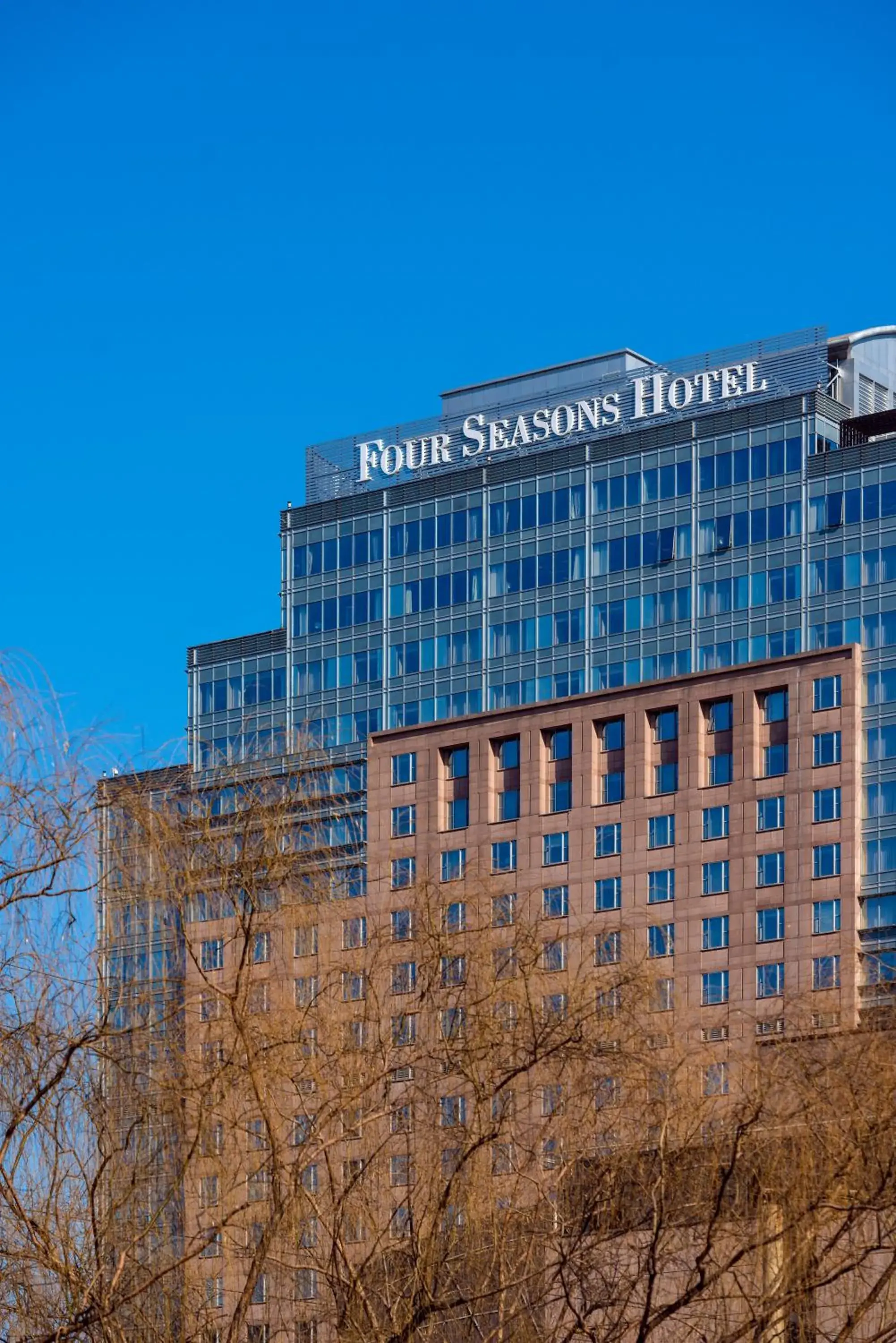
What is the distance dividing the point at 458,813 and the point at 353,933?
12412 cm

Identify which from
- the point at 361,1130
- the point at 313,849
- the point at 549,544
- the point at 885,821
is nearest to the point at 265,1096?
the point at 361,1130

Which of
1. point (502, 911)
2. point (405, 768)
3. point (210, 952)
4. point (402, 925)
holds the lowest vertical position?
point (210, 952)

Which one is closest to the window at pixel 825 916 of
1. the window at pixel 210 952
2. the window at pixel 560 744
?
the window at pixel 560 744

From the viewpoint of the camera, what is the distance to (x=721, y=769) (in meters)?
163

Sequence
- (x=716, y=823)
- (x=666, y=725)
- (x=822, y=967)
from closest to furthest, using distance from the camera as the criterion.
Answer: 1. (x=822, y=967)
2. (x=716, y=823)
3. (x=666, y=725)

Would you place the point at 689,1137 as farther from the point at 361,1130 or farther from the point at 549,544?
the point at 549,544

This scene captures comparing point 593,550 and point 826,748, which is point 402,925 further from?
point 593,550

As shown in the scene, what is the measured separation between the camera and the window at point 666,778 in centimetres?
16438

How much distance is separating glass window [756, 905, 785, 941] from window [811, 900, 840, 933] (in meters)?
2.16

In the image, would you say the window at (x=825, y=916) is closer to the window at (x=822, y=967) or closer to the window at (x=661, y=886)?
the window at (x=822, y=967)

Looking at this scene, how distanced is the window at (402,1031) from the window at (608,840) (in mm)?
119087

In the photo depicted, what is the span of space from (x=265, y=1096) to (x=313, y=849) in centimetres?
511

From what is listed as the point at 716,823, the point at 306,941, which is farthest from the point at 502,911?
the point at 716,823

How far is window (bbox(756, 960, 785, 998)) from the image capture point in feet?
498
